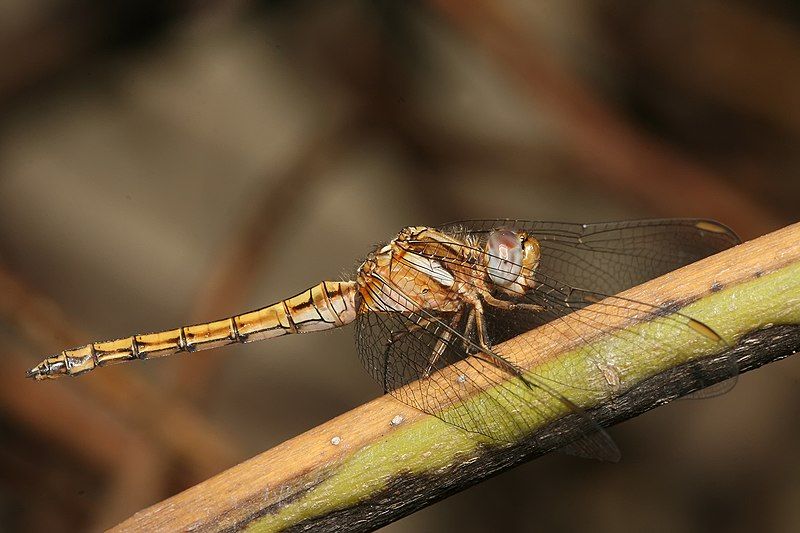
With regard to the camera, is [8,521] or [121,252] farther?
[121,252]

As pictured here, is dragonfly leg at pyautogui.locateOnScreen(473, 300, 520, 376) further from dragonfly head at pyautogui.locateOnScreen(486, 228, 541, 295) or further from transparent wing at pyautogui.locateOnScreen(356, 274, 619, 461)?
dragonfly head at pyautogui.locateOnScreen(486, 228, 541, 295)

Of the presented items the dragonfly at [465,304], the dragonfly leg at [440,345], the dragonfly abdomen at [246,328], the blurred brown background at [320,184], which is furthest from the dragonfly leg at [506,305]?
the blurred brown background at [320,184]

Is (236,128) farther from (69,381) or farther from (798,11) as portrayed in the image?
(798,11)

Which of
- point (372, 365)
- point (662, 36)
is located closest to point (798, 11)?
point (662, 36)

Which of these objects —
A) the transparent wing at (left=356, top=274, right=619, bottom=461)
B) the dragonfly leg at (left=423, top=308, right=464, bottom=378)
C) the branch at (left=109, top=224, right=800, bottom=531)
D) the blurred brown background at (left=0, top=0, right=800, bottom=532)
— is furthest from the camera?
the blurred brown background at (left=0, top=0, right=800, bottom=532)

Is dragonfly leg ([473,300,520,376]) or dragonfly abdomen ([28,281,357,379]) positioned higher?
dragonfly abdomen ([28,281,357,379])

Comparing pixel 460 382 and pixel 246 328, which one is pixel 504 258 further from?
pixel 246 328

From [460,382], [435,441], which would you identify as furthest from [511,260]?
[435,441]

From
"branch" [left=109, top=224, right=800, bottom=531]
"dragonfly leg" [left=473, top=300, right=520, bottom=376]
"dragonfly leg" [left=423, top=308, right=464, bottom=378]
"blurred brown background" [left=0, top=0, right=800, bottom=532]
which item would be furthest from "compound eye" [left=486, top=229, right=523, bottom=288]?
"blurred brown background" [left=0, top=0, right=800, bottom=532]
